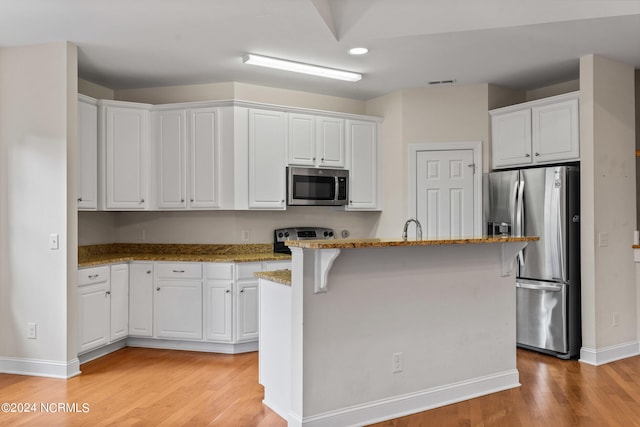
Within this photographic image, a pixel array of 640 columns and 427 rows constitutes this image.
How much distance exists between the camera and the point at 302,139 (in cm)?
529

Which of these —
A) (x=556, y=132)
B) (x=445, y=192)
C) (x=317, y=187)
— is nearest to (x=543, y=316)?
(x=445, y=192)

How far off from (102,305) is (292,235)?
196 centimetres

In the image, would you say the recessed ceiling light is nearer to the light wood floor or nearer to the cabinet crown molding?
the cabinet crown molding

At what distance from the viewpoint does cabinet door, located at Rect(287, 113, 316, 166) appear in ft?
17.2

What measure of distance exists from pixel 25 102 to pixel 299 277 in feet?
9.14

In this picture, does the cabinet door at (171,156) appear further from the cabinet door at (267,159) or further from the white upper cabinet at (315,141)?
the white upper cabinet at (315,141)

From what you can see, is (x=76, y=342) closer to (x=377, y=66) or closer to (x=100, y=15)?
(x=100, y=15)

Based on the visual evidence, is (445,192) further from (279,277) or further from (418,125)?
(279,277)

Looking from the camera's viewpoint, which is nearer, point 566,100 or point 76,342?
point 76,342

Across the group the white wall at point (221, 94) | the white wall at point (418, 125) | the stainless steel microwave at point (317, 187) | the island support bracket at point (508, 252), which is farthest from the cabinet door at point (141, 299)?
the island support bracket at point (508, 252)

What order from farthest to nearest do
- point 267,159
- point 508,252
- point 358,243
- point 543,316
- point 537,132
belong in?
1. point 267,159
2. point 537,132
3. point 543,316
4. point 508,252
5. point 358,243

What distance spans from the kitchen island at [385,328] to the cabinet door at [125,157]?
2167mm

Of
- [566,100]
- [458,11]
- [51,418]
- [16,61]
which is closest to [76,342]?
[51,418]

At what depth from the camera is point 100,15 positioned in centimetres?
343
